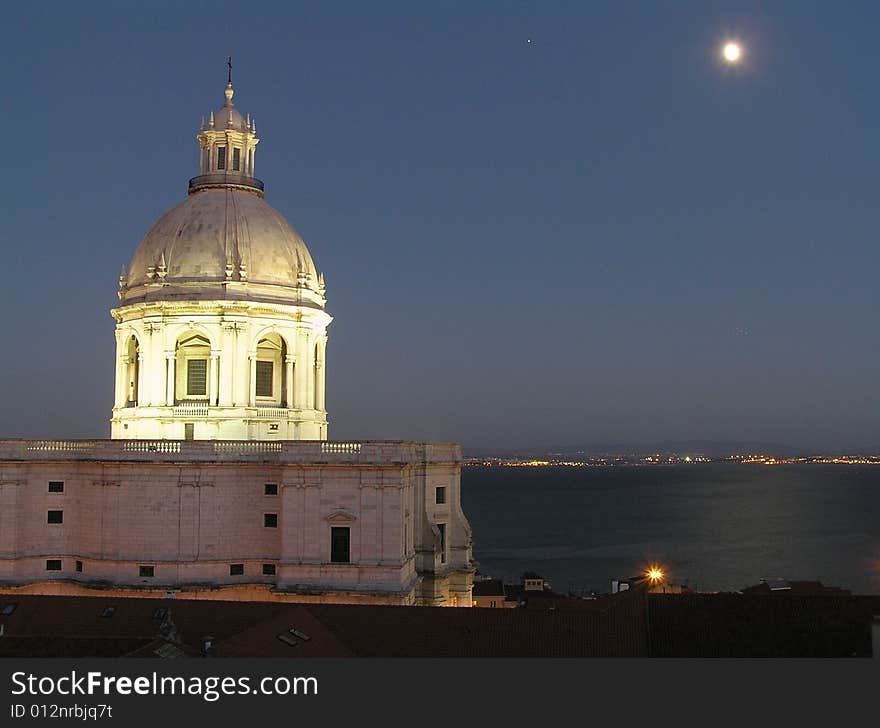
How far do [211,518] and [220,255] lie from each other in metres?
11.6

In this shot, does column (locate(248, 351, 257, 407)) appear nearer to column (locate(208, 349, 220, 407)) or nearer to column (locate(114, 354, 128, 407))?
column (locate(208, 349, 220, 407))

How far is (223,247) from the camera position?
45062mm

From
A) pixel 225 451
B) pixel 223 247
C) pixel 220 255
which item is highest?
pixel 223 247

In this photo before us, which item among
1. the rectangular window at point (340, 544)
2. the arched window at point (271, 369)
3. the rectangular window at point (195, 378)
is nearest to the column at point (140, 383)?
the rectangular window at point (195, 378)

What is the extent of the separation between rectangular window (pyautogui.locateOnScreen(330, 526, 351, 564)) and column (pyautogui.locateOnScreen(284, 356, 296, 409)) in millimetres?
8372

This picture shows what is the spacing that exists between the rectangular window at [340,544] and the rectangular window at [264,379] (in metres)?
9.16

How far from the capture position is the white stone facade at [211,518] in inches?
1526

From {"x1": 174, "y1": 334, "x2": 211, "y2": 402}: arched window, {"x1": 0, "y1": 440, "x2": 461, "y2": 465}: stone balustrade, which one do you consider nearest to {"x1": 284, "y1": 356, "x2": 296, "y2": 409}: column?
{"x1": 174, "y1": 334, "x2": 211, "y2": 402}: arched window

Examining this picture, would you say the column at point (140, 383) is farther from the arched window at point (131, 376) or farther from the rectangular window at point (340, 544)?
the rectangular window at point (340, 544)

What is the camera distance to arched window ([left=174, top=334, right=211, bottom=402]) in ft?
147

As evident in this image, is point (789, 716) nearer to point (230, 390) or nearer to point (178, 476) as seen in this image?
point (178, 476)

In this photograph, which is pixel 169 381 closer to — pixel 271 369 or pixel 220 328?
pixel 220 328

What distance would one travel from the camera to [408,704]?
13.5m

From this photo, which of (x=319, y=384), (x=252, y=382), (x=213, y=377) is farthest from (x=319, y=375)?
(x=213, y=377)
